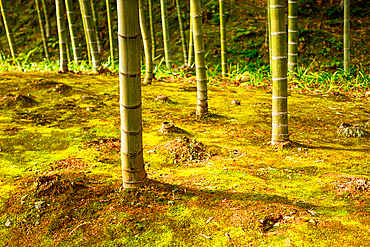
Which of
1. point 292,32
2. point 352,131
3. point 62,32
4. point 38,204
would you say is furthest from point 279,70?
point 62,32

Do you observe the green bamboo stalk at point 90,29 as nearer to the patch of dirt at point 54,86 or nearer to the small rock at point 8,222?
the patch of dirt at point 54,86

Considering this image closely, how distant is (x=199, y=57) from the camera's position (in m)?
4.28

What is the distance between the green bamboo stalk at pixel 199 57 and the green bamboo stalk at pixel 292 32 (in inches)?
101

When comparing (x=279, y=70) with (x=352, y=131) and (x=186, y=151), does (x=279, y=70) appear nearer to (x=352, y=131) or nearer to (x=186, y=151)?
(x=186, y=151)

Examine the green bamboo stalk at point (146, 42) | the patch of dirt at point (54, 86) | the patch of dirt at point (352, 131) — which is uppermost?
the green bamboo stalk at point (146, 42)

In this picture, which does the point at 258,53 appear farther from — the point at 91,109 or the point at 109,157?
the point at 109,157

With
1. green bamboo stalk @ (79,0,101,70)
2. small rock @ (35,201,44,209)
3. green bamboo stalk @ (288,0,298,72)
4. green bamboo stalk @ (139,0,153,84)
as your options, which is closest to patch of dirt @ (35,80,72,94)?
green bamboo stalk @ (139,0,153,84)

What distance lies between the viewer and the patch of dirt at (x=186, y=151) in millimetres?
3074

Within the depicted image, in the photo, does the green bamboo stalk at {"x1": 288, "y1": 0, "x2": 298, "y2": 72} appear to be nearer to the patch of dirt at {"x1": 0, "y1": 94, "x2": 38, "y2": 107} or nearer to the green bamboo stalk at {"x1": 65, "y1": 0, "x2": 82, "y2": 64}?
the green bamboo stalk at {"x1": 65, "y1": 0, "x2": 82, "y2": 64}

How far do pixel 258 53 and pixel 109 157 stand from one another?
7993 millimetres

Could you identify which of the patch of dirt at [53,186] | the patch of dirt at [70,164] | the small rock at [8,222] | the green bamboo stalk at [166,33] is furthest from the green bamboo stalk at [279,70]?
the green bamboo stalk at [166,33]

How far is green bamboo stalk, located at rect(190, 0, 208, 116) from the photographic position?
4.07 meters

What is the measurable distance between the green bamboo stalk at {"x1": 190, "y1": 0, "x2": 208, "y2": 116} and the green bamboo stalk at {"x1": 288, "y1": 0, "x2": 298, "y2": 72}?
2573 millimetres

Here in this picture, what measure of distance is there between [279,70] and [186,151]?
1098 millimetres
